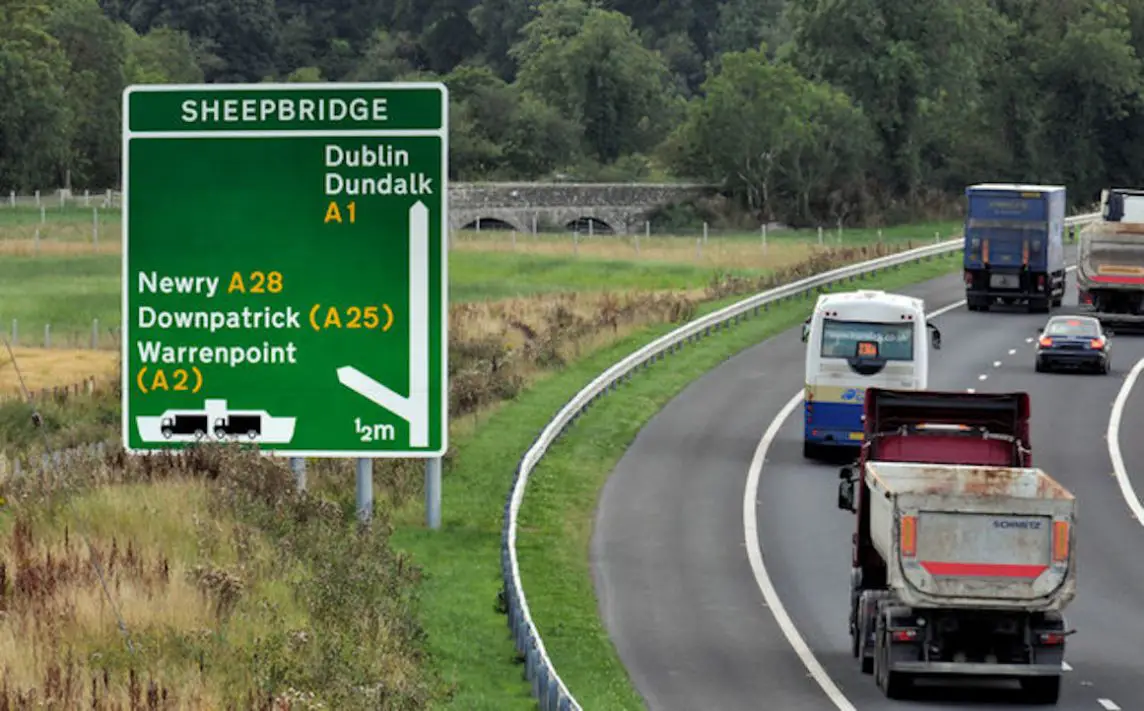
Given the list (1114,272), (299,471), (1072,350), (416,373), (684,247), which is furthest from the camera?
(684,247)

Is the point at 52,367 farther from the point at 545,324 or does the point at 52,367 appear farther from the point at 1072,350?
the point at 1072,350

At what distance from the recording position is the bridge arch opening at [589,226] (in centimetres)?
14625

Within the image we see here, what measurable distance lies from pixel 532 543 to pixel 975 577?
12565 millimetres

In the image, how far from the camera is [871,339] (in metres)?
45.6

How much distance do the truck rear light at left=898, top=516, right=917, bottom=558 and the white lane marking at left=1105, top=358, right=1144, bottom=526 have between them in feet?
54.5

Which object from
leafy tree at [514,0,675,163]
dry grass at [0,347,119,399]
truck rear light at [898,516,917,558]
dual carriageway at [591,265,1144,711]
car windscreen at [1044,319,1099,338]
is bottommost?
dry grass at [0,347,119,399]

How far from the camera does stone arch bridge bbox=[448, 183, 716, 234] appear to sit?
470 feet

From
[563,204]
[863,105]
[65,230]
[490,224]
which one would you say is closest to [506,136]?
[490,224]

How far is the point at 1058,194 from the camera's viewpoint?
7562 centimetres

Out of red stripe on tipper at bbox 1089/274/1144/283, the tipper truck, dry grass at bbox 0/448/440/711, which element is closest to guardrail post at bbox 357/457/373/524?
dry grass at bbox 0/448/440/711

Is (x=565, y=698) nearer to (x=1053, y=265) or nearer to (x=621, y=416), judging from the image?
(x=621, y=416)

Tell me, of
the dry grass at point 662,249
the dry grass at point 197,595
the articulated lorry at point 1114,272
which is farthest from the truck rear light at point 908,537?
the dry grass at point 662,249

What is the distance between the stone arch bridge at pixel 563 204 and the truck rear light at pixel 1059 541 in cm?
11816

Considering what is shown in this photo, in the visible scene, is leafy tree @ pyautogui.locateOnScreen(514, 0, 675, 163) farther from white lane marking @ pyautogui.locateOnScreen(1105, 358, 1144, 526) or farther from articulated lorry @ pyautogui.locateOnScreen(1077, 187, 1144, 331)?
white lane marking @ pyautogui.locateOnScreen(1105, 358, 1144, 526)
